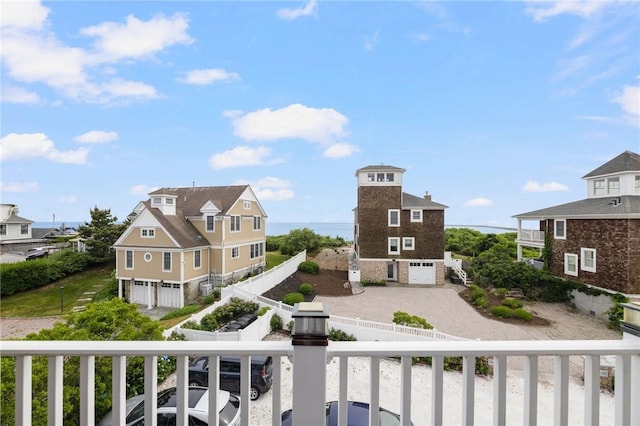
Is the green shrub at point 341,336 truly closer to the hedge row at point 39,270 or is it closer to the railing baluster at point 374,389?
Result: the railing baluster at point 374,389

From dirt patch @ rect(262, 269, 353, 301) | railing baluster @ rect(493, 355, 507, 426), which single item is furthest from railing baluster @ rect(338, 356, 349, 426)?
dirt patch @ rect(262, 269, 353, 301)

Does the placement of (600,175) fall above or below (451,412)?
above

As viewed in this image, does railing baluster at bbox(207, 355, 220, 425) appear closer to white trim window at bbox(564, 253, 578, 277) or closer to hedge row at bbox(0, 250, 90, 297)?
white trim window at bbox(564, 253, 578, 277)

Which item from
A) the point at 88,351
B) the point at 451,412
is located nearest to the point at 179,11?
the point at 88,351

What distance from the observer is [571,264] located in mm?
10875

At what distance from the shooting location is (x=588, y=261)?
10250mm

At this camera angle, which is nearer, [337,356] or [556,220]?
[337,356]

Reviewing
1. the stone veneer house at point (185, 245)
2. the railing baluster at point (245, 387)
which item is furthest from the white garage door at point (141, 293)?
the railing baluster at point (245, 387)

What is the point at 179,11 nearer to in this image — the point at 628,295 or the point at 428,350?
the point at 428,350

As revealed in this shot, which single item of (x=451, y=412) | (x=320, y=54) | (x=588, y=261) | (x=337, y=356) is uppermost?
(x=320, y=54)

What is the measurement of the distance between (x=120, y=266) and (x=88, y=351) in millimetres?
12135

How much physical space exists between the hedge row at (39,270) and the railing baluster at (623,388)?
1756 centimetres

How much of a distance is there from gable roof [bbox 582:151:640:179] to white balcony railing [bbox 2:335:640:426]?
13.8 m

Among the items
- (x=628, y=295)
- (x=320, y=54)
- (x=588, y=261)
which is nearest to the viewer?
(x=320, y=54)
